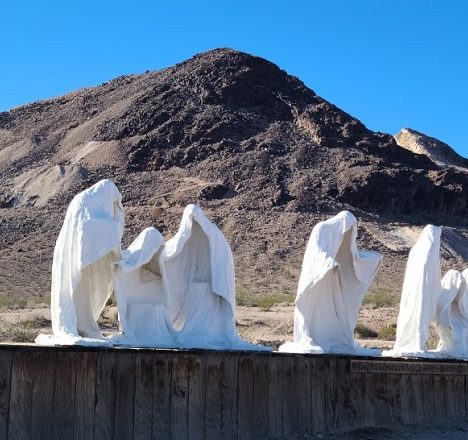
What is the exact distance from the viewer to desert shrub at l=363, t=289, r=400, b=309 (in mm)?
32556

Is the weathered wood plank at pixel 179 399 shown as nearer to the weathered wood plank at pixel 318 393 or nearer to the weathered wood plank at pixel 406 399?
the weathered wood plank at pixel 318 393

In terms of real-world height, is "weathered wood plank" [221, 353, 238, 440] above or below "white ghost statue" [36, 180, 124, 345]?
below

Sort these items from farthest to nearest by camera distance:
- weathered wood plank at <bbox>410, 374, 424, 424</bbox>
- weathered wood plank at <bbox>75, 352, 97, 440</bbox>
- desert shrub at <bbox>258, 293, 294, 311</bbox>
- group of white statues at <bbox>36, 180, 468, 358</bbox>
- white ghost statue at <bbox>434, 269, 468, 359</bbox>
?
desert shrub at <bbox>258, 293, 294, 311</bbox>
white ghost statue at <bbox>434, 269, 468, 359</bbox>
weathered wood plank at <bbox>410, 374, 424, 424</bbox>
group of white statues at <bbox>36, 180, 468, 358</bbox>
weathered wood plank at <bbox>75, 352, 97, 440</bbox>

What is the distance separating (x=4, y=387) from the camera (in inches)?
345

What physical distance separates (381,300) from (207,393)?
2331cm

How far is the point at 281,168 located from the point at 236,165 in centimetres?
277

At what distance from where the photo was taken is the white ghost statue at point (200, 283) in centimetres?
1203

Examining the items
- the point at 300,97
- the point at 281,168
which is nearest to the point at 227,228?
the point at 281,168

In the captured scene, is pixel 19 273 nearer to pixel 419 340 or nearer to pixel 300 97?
pixel 419 340

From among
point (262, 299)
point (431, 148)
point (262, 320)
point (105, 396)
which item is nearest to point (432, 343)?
point (262, 320)

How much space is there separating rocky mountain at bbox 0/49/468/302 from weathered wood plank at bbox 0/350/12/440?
27.3 m

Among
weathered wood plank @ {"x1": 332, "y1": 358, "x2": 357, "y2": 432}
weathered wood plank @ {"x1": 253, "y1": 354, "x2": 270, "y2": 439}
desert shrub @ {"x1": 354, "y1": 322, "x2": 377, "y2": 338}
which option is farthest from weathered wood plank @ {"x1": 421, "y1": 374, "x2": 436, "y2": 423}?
desert shrub @ {"x1": 354, "y1": 322, "x2": 377, "y2": 338}

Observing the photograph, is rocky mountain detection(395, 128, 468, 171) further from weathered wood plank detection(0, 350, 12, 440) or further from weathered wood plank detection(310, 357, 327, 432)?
weathered wood plank detection(0, 350, 12, 440)

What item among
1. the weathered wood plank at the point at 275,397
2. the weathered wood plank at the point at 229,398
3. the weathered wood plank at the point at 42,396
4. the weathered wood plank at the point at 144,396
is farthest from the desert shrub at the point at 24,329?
the weathered wood plank at the point at 42,396
